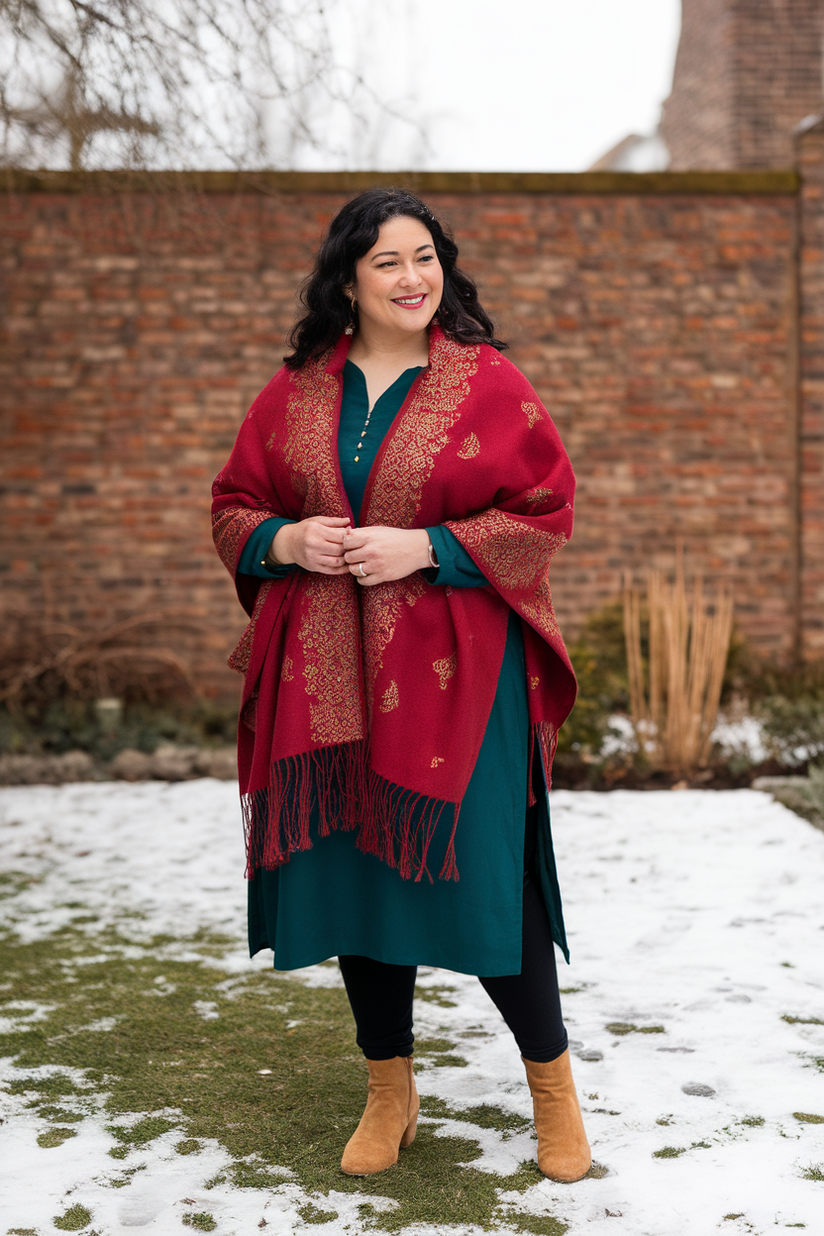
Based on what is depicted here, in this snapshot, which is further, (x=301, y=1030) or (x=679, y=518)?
(x=679, y=518)

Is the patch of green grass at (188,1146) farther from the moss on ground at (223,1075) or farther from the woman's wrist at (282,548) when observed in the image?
the woman's wrist at (282,548)

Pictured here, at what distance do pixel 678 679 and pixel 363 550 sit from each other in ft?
12.0

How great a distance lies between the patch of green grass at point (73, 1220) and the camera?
6.51ft

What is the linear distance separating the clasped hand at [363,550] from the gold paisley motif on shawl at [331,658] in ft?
0.26

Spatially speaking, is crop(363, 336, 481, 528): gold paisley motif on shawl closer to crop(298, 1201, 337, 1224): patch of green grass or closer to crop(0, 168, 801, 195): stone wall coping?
crop(298, 1201, 337, 1224): patch of green grass

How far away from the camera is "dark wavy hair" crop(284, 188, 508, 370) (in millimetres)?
2121

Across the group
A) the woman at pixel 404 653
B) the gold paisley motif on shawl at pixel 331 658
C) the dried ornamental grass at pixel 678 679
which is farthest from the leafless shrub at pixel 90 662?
the gold paisley motif on shawl at pixel 331 658

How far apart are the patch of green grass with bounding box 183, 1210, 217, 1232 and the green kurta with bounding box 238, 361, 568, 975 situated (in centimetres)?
45

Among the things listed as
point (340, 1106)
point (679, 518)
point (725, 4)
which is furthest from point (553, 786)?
point (725, 4)

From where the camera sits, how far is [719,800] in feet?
16.7

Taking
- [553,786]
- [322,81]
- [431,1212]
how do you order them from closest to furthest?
[431,1212]
[322,81]
[553,786]

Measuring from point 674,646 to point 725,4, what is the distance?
7756 millimetres

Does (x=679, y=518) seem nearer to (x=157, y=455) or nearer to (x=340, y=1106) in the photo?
(x=157, y=455)

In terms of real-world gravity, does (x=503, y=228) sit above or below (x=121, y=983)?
above
